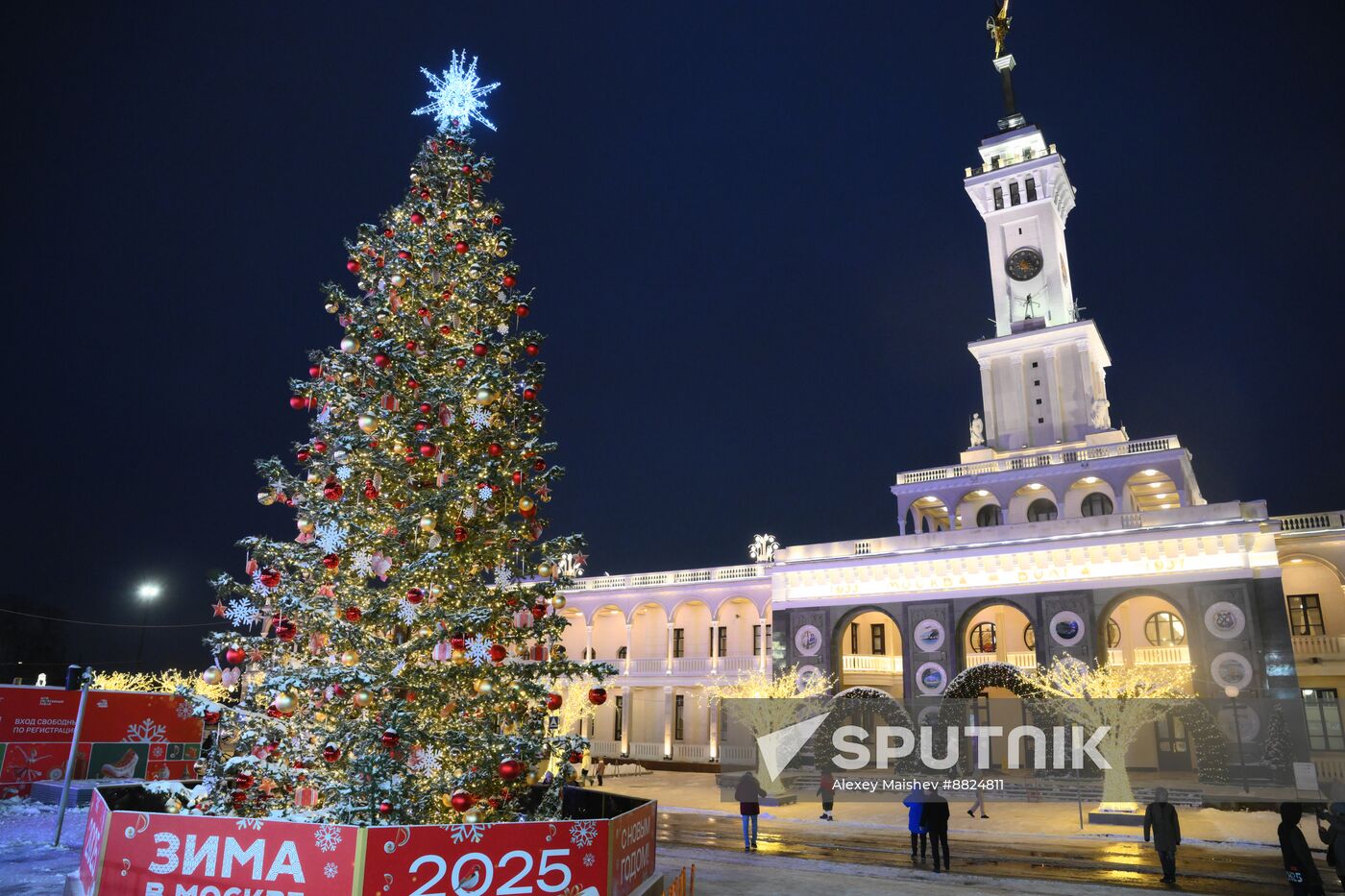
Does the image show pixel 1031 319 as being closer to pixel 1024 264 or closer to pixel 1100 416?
pixel 1024 264

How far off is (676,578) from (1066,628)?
19.6 m

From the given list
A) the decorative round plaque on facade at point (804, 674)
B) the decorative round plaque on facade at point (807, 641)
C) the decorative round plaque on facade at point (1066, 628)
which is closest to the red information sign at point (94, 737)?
the decorative round plaque on facade at point (804, 674)

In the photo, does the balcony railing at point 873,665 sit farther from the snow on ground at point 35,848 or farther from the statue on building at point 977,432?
the snow on ground at point 35,848

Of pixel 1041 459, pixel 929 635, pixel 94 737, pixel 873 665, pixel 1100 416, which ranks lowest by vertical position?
pixel 94 737

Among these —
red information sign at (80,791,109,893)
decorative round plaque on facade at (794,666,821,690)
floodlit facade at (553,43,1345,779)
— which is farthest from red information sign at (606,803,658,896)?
decorative round plaque on facade at (794,666,821,690)

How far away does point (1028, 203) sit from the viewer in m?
46.8

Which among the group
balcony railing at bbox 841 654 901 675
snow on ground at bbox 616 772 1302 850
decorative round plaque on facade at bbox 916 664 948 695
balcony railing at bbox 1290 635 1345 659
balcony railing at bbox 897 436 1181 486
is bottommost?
snow on ground at bbox 616 772 1302 850

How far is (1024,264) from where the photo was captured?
46062mm

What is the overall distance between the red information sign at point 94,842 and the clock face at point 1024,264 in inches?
1832

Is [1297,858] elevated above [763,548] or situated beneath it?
situated beneath

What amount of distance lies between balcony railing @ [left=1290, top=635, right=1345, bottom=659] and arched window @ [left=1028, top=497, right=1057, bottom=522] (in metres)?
10.2

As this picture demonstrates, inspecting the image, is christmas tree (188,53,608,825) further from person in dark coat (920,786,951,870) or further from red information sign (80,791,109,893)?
person in dark coat (920,786,951,870)

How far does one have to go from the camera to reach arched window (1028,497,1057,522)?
3891 cm

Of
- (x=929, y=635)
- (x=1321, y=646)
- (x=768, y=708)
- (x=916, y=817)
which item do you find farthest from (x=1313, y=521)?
(x=916, y=817)
